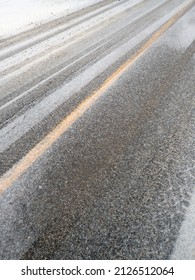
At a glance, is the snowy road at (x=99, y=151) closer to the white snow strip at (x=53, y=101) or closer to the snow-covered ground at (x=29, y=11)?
the white snow strip at (x=53, y=101)

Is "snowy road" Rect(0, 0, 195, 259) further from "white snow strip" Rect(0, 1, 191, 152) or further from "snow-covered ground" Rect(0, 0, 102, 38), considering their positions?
"snow-covered ground" Rect(0, 0, 102, 38)

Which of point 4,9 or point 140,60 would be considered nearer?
point 140,60

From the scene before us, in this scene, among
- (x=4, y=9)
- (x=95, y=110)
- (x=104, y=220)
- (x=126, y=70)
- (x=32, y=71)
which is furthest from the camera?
(x=4, y=9)

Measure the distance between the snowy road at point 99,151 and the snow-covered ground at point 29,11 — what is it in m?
3.60

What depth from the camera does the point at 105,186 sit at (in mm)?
3391

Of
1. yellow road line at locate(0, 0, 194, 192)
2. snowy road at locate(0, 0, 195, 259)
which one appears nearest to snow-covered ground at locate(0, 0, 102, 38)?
snowy road at locate(0, 0, 195, 259)

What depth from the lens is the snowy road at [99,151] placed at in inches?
112

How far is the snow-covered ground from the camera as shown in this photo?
10914 mm

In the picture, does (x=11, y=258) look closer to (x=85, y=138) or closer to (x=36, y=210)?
(x=36, y=210)

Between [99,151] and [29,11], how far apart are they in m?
11.0

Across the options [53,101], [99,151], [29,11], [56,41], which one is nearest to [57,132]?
[99,151]

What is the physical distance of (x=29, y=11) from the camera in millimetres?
12953
